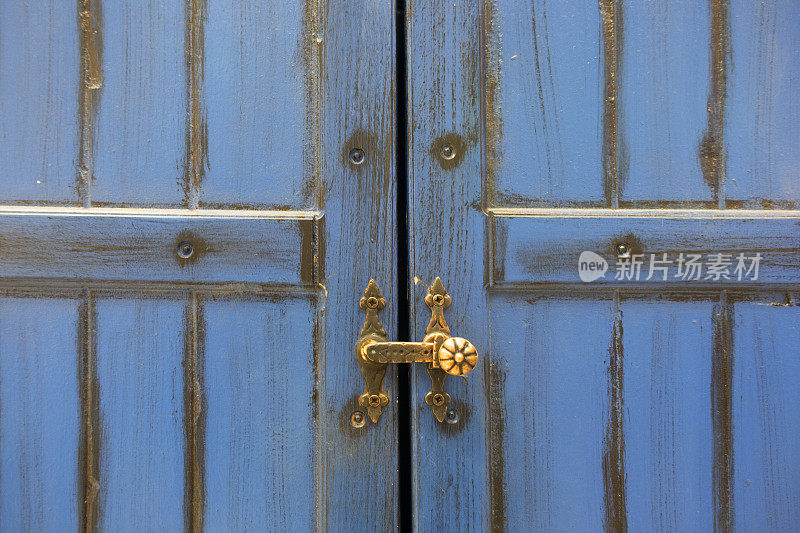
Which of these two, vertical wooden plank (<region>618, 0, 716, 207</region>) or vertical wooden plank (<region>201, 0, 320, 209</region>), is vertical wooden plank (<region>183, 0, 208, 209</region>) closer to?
vertical wooden plank (<region>201, 0, 320, 209</region>)

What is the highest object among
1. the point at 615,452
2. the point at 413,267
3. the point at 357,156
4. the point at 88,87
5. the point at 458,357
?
the point at 88,87

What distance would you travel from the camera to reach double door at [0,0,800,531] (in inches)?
26.8

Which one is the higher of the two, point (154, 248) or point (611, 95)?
point (611, 95)

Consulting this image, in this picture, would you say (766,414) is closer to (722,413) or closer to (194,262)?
(722,413)

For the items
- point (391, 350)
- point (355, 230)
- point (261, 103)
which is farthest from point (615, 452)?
point (261, 103)

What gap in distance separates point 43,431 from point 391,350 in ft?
1.71

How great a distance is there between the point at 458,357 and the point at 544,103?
1.25ft

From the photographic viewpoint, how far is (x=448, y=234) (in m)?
0.68

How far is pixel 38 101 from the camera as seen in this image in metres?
0.70

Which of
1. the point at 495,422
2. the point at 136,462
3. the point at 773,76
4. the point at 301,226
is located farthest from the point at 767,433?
the point at 136,462

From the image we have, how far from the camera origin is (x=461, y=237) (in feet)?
2.23

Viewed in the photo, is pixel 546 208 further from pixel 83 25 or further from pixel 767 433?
pixel 83 25

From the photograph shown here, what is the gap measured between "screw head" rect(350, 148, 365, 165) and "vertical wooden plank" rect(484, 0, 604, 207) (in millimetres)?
180

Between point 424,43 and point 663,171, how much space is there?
388mm
